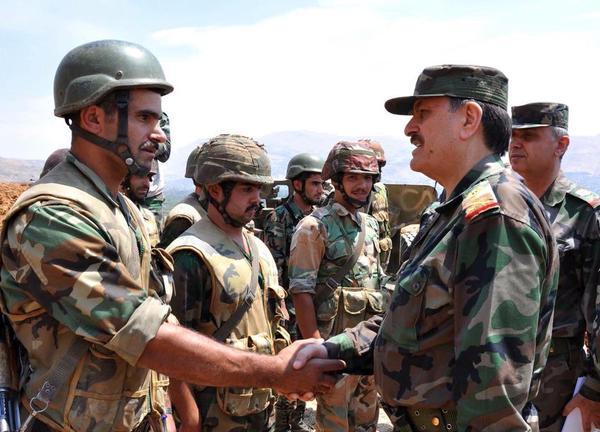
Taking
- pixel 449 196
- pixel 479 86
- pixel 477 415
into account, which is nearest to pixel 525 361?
pixel 477 415

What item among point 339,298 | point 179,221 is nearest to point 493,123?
point 339,298

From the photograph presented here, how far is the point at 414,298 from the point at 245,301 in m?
1.67

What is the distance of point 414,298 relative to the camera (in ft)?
8.60

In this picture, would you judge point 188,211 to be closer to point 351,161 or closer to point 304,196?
point 351,161

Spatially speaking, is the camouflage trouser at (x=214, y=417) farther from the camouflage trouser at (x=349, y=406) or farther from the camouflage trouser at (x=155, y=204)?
the camouflage trouser at (x=155, y=204)

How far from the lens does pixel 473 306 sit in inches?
94.0

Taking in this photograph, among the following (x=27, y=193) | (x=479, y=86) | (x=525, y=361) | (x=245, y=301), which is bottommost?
(x=245, y=301)

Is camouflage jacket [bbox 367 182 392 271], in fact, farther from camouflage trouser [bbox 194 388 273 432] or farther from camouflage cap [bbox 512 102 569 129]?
camouflage trouser [bbox 194 388 273 432]

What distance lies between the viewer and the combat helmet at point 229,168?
14.0ft

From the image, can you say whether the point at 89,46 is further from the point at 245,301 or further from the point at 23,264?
the point at 245,301

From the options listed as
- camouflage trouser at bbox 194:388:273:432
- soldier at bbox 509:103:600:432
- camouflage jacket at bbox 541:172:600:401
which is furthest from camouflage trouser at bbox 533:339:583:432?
camouflage trouser at bbox 194:388:273:432

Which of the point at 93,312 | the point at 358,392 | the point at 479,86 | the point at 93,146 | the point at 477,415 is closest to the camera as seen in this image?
the point at 477,415

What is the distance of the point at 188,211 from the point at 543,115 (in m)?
3.35

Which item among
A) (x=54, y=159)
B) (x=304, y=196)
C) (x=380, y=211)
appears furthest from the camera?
(x=380, y=211)
